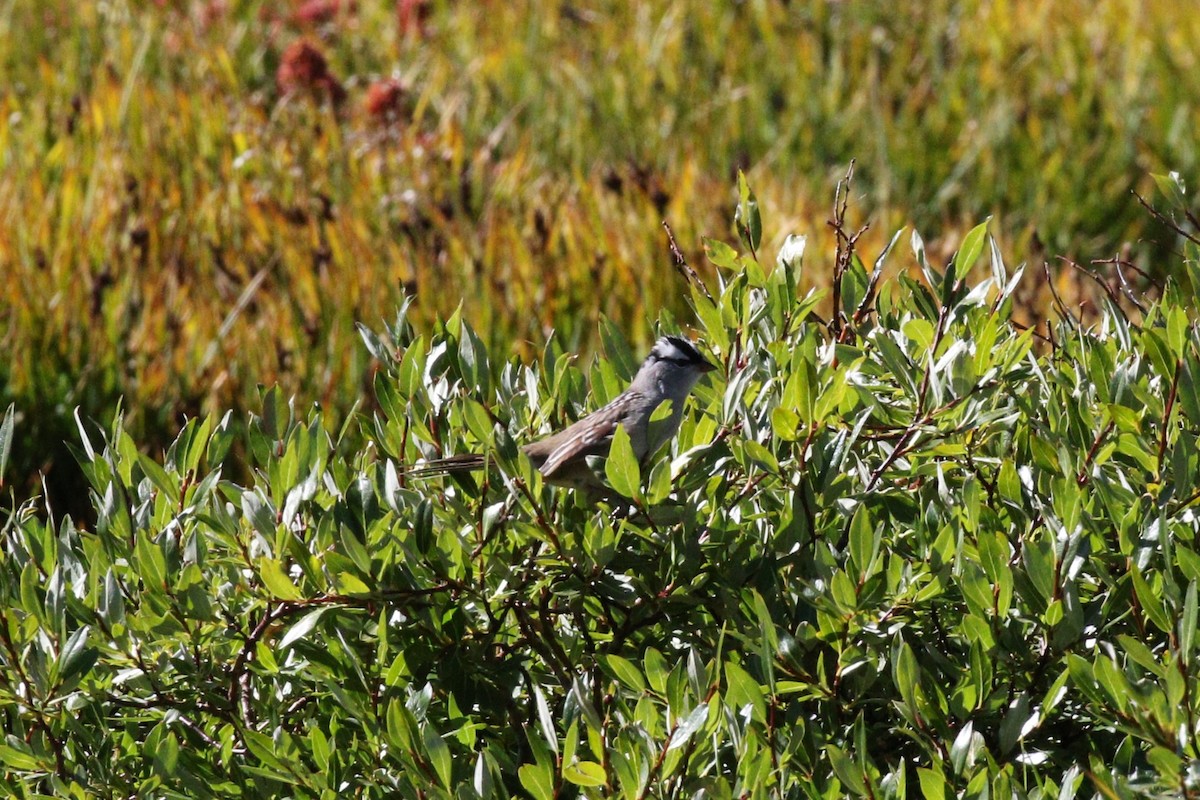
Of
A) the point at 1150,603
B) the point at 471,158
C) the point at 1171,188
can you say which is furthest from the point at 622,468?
the point at 471,158

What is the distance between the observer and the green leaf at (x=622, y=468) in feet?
6.25

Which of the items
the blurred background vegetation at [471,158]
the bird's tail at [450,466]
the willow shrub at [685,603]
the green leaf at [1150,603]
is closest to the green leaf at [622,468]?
the willow shrub at [685,603]

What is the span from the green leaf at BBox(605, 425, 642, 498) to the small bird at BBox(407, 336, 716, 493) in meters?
0.06

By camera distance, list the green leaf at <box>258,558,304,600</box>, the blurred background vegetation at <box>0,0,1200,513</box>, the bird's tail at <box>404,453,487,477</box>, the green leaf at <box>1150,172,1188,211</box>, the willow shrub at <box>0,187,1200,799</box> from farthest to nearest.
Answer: the blurred background vegetation at <box>0,0,1200,513</box> → the green leaf at <box>1150,172,1188,211</box> → the bird's tail at <box>404,453,487,477</box> → the green leaf at <box>258,558,304,600</box> → the willow shrub at <box>0,187,1200,799</box>

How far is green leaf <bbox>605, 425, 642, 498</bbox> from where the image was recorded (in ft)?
6.25

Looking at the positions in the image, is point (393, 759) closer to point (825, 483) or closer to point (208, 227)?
point (825, 483)

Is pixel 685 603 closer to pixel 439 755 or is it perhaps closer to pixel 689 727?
pixel 689 727

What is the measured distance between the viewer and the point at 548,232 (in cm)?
593

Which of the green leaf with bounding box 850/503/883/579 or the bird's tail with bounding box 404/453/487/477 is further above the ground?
the green leaf with bounding box 850/503/883/579

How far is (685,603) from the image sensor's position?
6.82ft

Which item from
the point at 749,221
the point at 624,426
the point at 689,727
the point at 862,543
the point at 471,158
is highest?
the point at 749,221

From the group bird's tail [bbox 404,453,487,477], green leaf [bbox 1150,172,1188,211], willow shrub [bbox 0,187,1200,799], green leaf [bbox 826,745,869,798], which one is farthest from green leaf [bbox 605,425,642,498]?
green leaf [bbox 1150,172,1188,211]

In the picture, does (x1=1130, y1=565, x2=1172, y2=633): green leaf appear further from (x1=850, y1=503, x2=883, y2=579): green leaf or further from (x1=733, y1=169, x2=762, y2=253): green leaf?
(x1=733, y1=169, x2=762, y2=253): green leaf

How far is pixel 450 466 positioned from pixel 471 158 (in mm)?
5318
